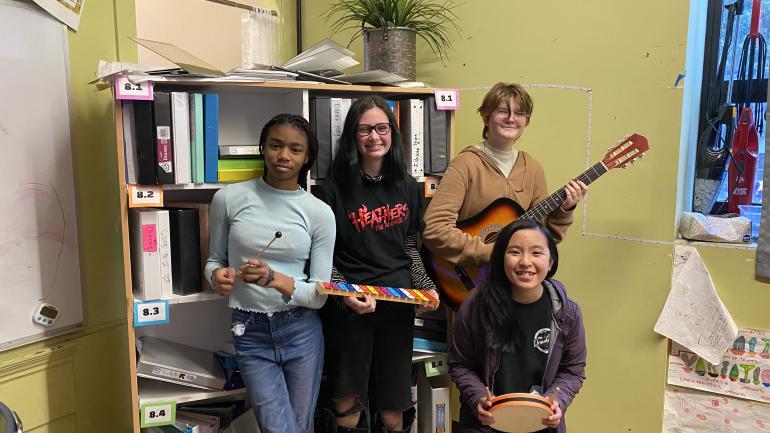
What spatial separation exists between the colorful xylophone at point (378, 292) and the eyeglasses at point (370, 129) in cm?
50

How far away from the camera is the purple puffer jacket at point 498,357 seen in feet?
5.73

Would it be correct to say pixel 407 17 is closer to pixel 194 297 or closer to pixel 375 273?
pixel 375 273

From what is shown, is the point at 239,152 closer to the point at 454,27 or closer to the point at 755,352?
the point at 454,27

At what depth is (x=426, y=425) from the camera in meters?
2.29

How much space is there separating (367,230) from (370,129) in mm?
325

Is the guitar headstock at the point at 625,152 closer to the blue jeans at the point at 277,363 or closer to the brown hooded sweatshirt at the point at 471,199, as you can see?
the brown hooded sweatshirt at the point at 471,199

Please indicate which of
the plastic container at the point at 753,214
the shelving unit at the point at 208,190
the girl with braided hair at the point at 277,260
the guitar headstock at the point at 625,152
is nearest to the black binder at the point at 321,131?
the shelving unit at the point at 208,190

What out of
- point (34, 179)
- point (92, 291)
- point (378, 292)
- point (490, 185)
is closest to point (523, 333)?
point (378, 292)

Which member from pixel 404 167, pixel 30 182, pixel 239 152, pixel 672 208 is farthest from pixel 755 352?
pixel 30 182

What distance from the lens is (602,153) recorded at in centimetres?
227

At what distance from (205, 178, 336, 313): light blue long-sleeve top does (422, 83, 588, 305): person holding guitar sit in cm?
38

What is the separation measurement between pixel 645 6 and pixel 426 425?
5.67 feet

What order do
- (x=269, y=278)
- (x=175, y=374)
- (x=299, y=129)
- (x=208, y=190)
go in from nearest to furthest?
(x=269, y=278) < (x=299, y=129) < (x=175, y=374) < (x=208, y=190)

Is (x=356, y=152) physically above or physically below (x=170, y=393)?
above
